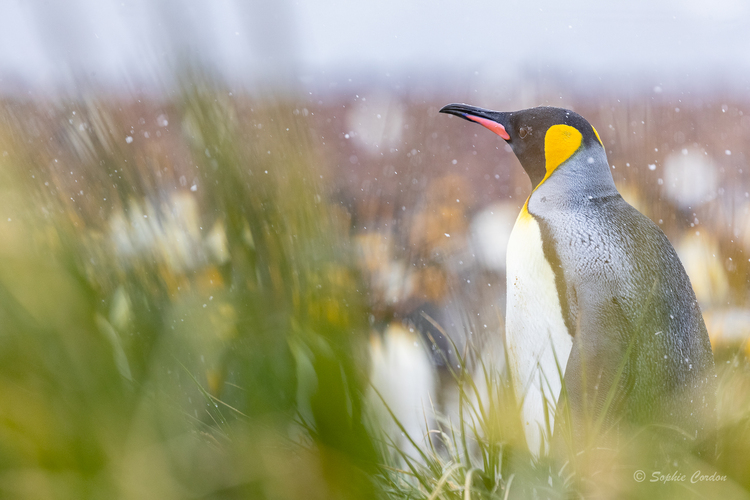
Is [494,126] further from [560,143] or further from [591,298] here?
[591,298]

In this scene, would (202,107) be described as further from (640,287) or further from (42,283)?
(640,287)

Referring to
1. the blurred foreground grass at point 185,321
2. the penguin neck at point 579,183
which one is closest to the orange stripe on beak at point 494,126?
the penguin neck at point 579,183

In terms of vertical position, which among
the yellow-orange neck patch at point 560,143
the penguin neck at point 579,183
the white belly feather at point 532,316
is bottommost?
the white belly feather at point 532,316

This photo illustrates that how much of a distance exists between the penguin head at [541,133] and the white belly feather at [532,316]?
98 millimetres

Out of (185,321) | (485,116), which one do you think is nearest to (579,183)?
(485,116)

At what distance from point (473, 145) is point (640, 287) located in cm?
169

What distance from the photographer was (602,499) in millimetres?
257

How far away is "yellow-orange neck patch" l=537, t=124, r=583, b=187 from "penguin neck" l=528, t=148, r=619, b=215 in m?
0.01

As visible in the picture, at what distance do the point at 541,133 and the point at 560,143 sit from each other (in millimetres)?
35

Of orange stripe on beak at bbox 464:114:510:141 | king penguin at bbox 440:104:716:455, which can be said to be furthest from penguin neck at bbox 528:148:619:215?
orange stripe on beak at bbox 464:114:510:141

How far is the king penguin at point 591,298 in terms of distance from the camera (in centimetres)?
58

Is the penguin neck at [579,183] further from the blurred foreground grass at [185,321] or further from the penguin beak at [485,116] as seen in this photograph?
the blurred foreground grass at [185,321]

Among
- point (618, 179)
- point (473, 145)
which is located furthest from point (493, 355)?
point (473, 145)

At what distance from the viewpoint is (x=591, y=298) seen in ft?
2.15
